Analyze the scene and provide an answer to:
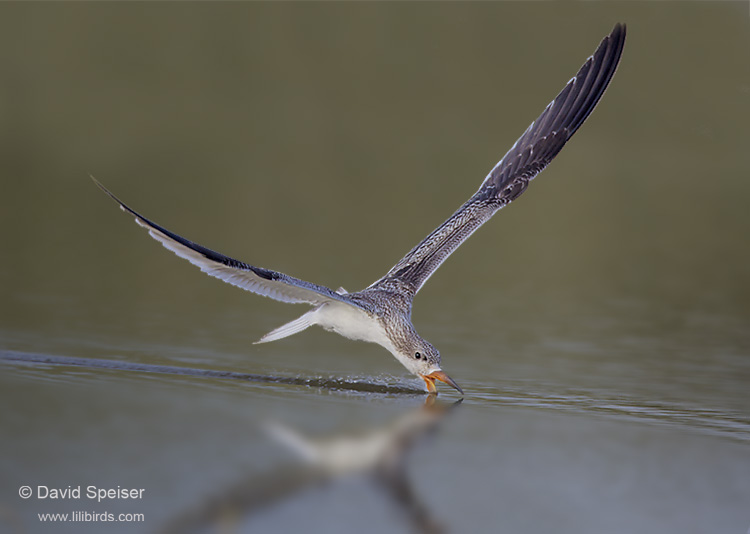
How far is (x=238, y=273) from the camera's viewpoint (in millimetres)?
8438

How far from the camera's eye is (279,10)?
47812 mm

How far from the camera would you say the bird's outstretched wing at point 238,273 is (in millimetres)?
7498

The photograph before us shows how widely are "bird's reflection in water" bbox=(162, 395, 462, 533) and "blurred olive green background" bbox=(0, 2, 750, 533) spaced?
6.2 inches

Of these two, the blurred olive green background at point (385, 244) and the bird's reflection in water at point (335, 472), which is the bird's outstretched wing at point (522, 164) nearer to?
the blurred olive green background at point (385, 244)

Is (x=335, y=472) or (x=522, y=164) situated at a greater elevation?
(x=522, y=164)

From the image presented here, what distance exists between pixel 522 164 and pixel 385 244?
6159 mm

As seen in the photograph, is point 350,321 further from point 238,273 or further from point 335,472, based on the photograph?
point 335,472

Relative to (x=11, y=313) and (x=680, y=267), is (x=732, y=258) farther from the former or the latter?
(x=11, y=313)

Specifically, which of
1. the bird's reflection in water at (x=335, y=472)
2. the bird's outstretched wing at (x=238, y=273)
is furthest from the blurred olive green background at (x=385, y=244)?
the bird's outstretched wing at (x=238, y=273)

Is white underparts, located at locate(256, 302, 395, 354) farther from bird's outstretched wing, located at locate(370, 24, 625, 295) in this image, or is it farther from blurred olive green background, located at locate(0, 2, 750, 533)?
bird's outstretched wing, located at locate(370, 24, 625, 295)

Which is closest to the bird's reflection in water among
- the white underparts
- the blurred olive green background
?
the blurred olive green background

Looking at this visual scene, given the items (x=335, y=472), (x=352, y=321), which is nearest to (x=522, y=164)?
(x=352, y=321)

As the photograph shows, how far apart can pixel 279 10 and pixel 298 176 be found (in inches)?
980

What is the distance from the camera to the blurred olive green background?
24.6 feet
